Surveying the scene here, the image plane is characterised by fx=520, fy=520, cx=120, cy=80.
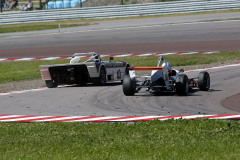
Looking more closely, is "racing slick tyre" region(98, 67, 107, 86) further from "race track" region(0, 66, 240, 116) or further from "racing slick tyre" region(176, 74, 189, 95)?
"racing slick tyre" region(176, 74, 189, 95)

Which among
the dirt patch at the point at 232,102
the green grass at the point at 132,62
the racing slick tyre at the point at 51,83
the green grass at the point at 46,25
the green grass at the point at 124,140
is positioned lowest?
the green grass at the point at 46,25

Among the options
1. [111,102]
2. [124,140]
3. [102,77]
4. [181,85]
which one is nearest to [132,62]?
[102,77]

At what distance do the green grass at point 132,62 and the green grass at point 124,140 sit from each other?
10176 mm

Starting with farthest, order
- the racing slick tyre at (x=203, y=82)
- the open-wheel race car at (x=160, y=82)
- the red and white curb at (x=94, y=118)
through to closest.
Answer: the racing slick tyre at (x=203, y=82)
the open-wheel race car at (x=160, y=82)
the red and white curb at (x=94, y=118)

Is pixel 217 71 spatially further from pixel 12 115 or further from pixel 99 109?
pixel 12 115

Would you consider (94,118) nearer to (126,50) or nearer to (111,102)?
(111,102)

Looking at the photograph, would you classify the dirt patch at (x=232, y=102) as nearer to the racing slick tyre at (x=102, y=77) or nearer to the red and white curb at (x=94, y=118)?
the red and white curb at (x=94, y=118)

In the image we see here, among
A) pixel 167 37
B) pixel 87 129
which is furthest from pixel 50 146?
pixel 167 37

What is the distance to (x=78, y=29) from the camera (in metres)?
38.5

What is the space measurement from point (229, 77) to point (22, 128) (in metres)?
9.14

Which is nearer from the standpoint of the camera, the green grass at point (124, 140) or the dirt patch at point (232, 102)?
the green grass at point (124, 140)

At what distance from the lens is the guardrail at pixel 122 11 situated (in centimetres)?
4141

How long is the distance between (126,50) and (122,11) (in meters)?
18.2

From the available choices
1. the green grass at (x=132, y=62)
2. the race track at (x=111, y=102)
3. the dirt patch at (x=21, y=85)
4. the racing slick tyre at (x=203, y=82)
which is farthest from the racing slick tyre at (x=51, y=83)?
the racing slick tyre at (x=203, y=82)
